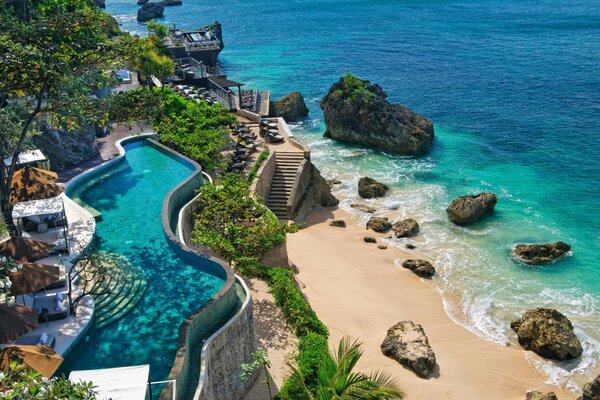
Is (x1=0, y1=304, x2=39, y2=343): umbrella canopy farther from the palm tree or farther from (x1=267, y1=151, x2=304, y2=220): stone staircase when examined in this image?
(x1=267, y1=151, x2=304, y2=220): stone staircase

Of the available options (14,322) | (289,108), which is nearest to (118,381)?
(14,322)

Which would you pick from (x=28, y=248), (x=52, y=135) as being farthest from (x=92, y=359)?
(x=52, y=135)

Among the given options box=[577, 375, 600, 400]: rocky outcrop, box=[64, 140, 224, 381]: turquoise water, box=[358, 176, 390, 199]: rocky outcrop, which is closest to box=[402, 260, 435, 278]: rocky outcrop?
box=[358, 176, 390, 199]: rocky outcrop

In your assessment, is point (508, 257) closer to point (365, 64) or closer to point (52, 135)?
point (52, 135)

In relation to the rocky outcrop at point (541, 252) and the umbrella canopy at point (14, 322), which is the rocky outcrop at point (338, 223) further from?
the umbrella canopy at point (14, 322)

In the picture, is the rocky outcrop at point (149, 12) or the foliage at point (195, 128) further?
the rocky outcrop at point (149, 12)

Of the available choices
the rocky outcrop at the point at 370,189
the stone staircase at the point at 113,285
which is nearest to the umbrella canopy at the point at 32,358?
the stone staircase at the point at 113,285
